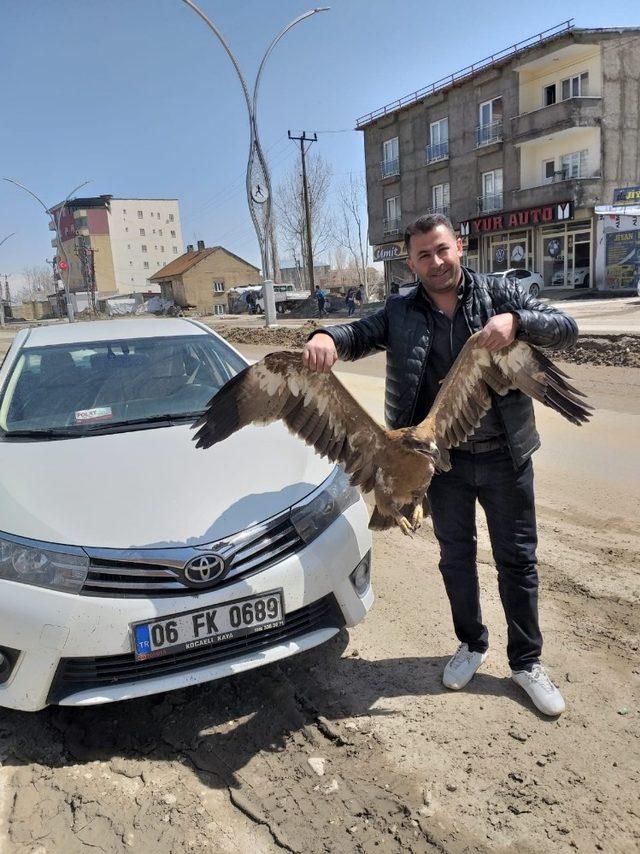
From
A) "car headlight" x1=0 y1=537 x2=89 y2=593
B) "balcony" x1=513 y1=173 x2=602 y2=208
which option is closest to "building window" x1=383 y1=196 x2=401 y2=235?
"balcony" x1=513 y1=173 x2=602 y2=208

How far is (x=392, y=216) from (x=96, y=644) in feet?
133

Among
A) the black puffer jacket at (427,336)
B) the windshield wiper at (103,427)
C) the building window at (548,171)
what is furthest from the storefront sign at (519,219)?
the black puffer jacket at (427,336)

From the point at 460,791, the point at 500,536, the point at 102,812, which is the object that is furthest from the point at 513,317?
the point at 102,812

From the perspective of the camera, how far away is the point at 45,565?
2.33 m

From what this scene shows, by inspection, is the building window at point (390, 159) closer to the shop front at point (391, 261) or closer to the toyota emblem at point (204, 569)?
the shop front at point (391, 261)

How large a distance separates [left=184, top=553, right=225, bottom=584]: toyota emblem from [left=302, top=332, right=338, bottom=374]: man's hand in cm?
88

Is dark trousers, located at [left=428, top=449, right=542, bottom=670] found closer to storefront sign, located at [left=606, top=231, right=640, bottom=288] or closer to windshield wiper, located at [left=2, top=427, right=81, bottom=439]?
windshield wiper, located at [left=2, top=427, right=81, bottom=439]

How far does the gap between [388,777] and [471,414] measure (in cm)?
147

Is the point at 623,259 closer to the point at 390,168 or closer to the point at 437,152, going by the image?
the point at 437,152

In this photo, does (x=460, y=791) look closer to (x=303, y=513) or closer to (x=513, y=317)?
(x=303, y=513)

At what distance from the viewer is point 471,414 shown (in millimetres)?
2660

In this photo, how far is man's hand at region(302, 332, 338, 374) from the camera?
2.57 metres

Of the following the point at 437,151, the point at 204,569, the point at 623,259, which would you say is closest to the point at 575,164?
the point at 623,259

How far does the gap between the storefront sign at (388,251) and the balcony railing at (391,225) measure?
2.71 feet
